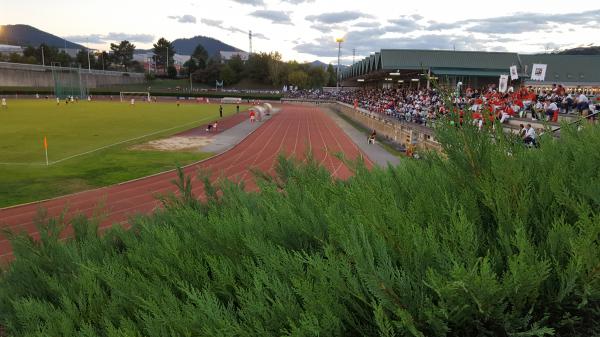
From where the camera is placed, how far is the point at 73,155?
27.0m

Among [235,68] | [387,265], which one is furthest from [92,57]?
[387,265]

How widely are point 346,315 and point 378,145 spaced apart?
103 feet

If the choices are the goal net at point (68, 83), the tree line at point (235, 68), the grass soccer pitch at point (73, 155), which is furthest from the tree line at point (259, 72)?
the grass soccer pitch at point (73, 155)

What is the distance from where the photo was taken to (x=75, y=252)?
4461mm

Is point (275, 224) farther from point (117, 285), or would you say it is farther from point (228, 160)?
point (228, 160)

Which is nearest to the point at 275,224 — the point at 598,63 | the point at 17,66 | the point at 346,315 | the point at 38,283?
the point at 346,315

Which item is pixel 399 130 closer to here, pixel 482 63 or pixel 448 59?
pixel 448 59

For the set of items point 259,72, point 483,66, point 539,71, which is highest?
point 259,72

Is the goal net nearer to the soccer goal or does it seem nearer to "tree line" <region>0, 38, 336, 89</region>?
the soccer goal

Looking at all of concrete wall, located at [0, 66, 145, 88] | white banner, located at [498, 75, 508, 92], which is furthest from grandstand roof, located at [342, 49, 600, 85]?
concrete wall, located at [0, 66, 145, 88]

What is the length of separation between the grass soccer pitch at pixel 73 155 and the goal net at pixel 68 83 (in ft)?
140

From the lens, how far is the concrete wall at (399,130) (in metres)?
25.5

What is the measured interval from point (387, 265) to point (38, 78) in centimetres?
11989

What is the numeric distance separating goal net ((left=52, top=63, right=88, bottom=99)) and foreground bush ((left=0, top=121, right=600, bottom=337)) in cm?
9315
